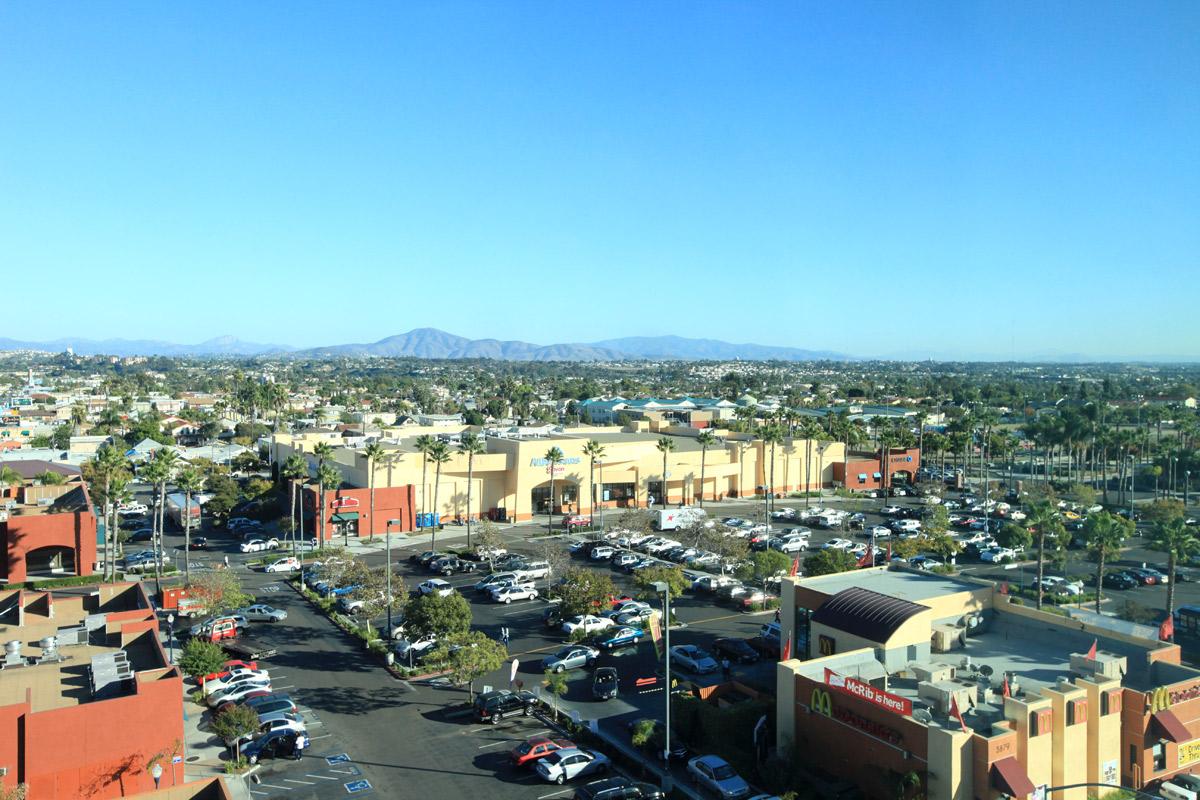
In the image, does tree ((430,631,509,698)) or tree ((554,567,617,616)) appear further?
tree ((554,567,617,616))

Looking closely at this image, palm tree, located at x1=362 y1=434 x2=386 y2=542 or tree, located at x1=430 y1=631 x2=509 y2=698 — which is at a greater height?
palm tree, located at x1=362 y1=434 x2=386 y2=542

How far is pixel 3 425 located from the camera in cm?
10881

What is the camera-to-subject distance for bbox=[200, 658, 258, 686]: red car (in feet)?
99.1

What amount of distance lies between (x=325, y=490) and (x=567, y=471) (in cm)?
1763

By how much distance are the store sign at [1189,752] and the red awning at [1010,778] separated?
6844 mm

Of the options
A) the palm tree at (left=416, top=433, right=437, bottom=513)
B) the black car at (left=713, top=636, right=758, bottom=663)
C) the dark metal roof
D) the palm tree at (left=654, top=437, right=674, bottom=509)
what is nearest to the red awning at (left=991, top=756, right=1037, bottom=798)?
the dark metal roof

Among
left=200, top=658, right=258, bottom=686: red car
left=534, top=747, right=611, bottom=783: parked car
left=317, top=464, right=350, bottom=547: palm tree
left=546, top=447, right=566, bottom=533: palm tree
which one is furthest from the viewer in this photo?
left=546, top=447, right=566, bottom=533: palm tree

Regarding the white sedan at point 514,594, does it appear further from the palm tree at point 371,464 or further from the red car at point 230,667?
the palm tree at point 371,464

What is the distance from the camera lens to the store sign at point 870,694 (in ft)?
69.2

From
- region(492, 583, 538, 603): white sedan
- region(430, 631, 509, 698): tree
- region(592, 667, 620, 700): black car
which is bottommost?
region(492, 583, 538, 603): white sedan

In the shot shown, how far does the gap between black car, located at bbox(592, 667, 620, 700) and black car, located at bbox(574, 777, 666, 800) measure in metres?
7.02

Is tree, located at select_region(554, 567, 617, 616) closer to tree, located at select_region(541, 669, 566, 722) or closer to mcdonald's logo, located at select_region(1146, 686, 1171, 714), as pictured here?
tree, located at select_region(541, 669, 566, 722)

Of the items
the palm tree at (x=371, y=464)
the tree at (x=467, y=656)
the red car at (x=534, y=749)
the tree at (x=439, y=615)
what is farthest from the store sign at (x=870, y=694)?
the palm tree at (x=371, y=464)

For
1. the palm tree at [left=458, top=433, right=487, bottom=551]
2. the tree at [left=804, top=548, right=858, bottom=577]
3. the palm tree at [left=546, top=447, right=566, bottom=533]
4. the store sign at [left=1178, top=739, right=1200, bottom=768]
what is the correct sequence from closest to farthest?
1. the store sign at [left=1178, top=739, right=1200, bottom=768]
2. the tree at [left=804, top=548, right=858, bottom=577]
3. the palm tree at [left=458, top=433, right=487, bottom=551]
4. the palm tree at [left=546, top=447, right=566, bottom=533]
